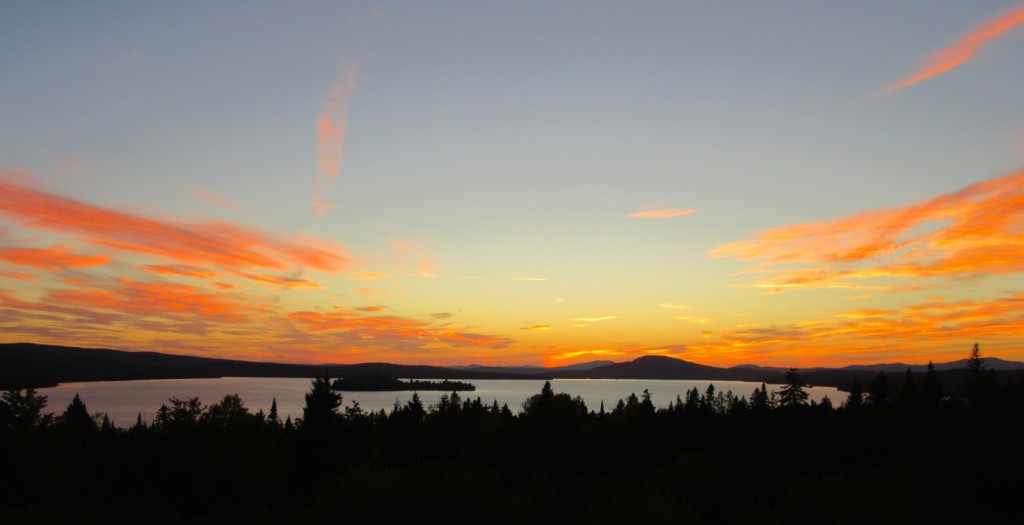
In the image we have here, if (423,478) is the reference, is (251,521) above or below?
below

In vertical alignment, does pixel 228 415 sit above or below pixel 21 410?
below

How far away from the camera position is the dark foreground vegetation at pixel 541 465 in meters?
23.8

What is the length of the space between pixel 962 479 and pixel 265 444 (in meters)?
44.7

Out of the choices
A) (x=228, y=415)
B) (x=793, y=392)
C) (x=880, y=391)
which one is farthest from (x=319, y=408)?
(x=880, y=391)

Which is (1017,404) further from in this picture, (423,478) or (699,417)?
(423,478)

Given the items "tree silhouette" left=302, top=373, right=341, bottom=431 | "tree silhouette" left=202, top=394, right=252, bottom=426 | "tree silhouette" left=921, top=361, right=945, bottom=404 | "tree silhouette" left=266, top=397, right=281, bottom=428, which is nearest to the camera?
"tree silhouette" left=302, top=373, right=341, bottom=431

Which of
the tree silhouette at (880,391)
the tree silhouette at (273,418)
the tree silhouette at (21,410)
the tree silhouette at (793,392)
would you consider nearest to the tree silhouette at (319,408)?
the tree silhouette at (21,410)

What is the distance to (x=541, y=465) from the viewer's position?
186 feet

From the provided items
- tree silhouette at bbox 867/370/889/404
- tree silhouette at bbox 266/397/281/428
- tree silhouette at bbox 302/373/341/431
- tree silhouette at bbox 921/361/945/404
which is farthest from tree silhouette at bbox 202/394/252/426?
tree silhouette at bbox 867/370/889/404

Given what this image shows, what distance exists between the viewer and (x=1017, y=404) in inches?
1953

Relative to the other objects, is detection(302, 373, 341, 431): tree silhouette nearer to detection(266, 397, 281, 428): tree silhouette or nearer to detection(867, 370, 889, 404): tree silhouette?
detection(266, 397, 281, 428): tree silhouette

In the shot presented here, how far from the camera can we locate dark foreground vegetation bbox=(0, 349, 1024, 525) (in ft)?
78.1

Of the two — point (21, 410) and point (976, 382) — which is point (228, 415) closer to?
point (21, 410)

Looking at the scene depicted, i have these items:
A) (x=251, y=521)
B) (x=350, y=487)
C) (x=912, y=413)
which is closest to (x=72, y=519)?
(x=251, y=521)
